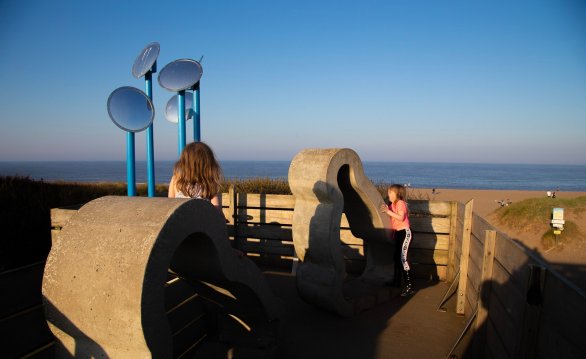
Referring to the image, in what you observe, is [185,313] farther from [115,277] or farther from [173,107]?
[173,107]

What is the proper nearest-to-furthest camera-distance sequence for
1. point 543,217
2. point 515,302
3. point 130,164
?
1. point 515,302
2. point 130,164
3. point 543,217

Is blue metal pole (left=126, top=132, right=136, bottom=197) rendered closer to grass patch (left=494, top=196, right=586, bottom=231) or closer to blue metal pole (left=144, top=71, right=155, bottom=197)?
blue metal pole (left=144, top=71, right=155, bottom=197)

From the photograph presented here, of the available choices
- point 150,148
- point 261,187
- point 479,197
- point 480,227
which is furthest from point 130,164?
point 479,197

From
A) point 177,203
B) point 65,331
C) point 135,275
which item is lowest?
point 65,331

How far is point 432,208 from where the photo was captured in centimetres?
688

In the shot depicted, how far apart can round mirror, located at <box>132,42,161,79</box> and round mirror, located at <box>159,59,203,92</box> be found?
45cm

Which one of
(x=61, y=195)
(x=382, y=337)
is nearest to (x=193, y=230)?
(x=382, y=337)

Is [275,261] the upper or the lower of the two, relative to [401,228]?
lower

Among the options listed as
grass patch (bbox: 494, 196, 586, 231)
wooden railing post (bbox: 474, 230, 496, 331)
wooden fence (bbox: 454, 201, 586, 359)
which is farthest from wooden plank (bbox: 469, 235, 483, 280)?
grass patch (bbox: 494, 196, 586, 231)

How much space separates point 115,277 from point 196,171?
1.59 metres

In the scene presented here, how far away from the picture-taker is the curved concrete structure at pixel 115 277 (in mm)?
2277

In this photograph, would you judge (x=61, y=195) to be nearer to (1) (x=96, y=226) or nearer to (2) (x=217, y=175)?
(2) (x=217, y=175)

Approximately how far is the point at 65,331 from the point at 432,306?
5.11 meters

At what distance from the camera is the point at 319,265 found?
209 inches
